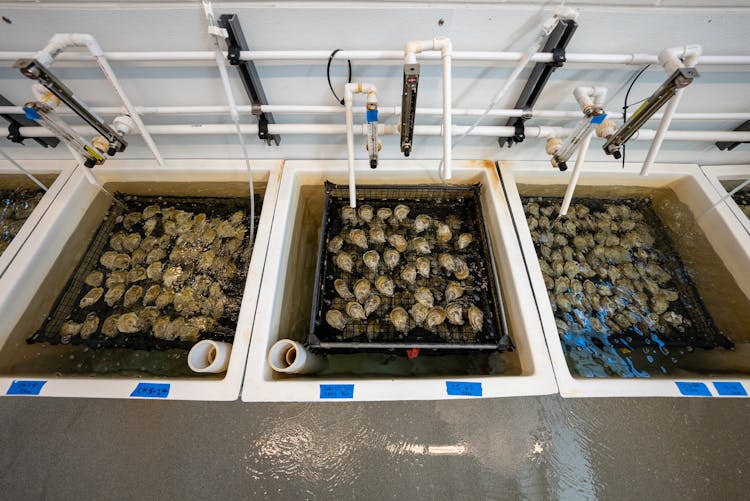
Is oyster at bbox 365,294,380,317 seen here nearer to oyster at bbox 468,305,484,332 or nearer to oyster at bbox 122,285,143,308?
oyster at bbox 468,305,484,332

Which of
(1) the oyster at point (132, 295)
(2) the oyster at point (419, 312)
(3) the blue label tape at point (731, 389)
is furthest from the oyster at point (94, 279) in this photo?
(3) the blue label tape at point (731, 389)

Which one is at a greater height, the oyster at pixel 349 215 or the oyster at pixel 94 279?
the oyster at pixel 349 215

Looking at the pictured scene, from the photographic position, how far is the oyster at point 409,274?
53.5 inches

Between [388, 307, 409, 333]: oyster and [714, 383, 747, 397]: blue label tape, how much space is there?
3.29 feet

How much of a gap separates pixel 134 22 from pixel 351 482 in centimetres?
156

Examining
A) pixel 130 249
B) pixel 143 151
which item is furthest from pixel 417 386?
→ pixel 143 151

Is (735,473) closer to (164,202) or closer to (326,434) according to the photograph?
(326,434)

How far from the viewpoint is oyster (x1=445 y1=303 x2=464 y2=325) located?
1.26 m

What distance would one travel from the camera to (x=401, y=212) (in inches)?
59.7

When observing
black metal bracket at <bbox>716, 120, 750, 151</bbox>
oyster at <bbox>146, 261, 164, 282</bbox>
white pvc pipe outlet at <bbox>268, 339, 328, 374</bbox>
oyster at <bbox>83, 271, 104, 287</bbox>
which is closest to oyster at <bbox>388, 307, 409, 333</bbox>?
white pvc pipe outlet at <bbox>268, 339, 328, 374</bbox>

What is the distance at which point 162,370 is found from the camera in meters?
1.22

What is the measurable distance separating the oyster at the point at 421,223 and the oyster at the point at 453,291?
300 mm

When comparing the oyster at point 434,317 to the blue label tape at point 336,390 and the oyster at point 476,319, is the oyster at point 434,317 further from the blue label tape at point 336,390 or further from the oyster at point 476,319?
the blue label tape at point 336,390

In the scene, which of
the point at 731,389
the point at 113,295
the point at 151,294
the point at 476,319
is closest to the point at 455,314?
the point at 476,319
